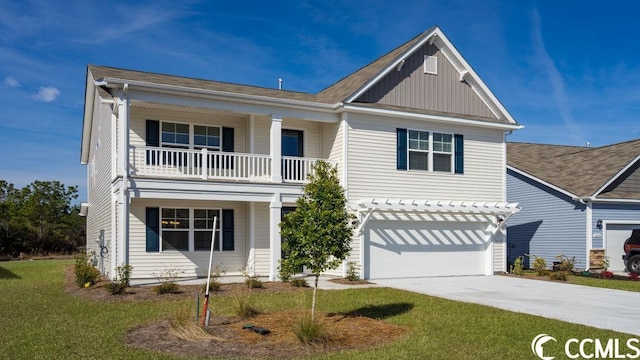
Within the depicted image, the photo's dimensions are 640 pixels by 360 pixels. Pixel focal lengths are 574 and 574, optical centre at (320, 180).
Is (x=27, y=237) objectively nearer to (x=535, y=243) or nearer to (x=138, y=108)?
(x=138, y=108)

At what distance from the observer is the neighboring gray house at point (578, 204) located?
22.8m

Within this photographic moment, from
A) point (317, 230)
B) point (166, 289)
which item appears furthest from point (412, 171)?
point (317, 230)

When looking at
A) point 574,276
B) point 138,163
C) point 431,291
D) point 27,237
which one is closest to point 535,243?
point 574,276

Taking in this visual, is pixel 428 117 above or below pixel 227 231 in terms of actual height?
above

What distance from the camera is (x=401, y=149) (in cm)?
1953

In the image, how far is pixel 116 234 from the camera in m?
17.1

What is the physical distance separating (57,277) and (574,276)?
18.6m

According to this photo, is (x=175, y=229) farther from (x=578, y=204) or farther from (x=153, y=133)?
(x=578, y=204)

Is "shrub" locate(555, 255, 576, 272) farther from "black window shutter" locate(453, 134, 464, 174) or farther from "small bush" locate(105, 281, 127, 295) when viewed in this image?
"small bush" locate(105, 281, 127, 295)

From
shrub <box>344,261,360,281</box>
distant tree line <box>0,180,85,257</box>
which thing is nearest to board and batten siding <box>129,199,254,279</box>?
shrub <box>344,261,360,281</box>

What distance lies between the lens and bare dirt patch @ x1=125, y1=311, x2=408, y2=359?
27.5 feet

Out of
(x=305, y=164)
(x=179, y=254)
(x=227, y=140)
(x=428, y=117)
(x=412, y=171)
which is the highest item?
(x=428, y=117)

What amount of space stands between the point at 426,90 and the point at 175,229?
9.83 m

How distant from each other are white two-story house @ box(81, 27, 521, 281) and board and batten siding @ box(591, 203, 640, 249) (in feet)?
14.4
